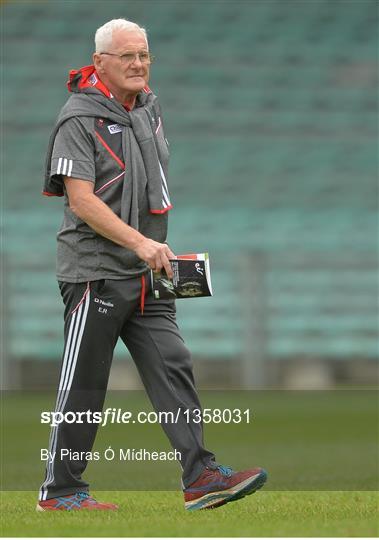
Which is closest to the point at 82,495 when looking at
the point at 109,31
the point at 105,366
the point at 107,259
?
the point at 105,366

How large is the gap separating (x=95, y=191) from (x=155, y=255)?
1.09ft

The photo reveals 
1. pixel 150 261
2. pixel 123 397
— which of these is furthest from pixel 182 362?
pixel 123 397

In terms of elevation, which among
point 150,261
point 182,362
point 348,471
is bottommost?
point 348,471

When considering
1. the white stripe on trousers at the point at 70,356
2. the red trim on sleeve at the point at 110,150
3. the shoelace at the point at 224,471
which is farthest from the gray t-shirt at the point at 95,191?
the shoelace at the point at 224,471

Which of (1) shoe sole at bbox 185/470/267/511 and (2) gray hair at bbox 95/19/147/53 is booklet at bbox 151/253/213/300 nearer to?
(1) shoe sole at bbox 185/470/267/511

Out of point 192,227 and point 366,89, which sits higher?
point 366,89

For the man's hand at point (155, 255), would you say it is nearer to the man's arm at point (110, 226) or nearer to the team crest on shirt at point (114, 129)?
the man's arm at point (110, 226)

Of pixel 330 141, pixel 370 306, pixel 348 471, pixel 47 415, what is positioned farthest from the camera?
pixel 330 141

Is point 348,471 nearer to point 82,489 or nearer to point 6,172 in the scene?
point 82,489

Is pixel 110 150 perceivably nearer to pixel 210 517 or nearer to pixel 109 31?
pixel 109 31

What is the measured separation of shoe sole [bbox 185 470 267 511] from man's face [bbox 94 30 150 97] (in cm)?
124

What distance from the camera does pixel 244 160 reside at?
627 inches

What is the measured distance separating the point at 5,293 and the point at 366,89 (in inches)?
208

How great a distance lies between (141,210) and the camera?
4504 mm
